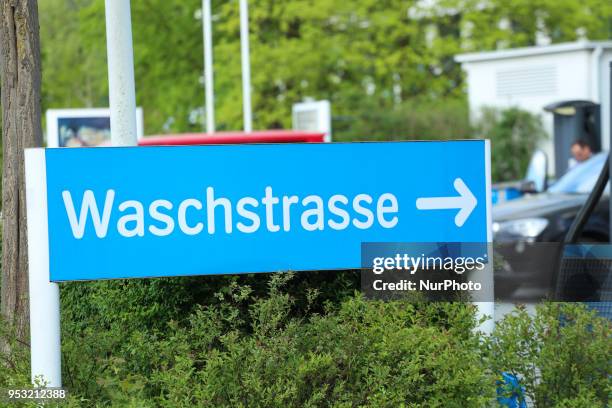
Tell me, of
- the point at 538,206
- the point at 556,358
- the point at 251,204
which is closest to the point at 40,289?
the point at 251,204

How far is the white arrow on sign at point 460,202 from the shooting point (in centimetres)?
578

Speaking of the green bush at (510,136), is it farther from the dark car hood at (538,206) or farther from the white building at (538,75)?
the dark car hood at (538,206)

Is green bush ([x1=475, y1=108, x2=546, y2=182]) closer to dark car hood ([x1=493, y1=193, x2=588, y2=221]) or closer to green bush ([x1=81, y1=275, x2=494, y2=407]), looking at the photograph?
dark car hood ([x1=493, y1=193, x2=588, y2=221])

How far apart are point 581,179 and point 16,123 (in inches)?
351

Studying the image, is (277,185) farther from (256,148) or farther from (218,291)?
(218,291)

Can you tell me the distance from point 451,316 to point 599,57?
80.8ft

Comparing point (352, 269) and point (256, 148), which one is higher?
point (256, 148)

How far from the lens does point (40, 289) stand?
536cm

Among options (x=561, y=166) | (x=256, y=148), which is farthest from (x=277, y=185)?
(x=561, y=166)

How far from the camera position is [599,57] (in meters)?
29.1

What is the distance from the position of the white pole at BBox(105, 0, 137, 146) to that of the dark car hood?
690 centimetres

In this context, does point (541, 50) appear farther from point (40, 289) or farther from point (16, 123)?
point (40, 289)

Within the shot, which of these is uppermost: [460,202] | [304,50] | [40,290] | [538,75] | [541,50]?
[304,50]

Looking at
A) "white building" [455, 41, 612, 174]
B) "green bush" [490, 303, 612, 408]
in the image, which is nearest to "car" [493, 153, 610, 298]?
"green bush" [490, 303, 612, 408]
